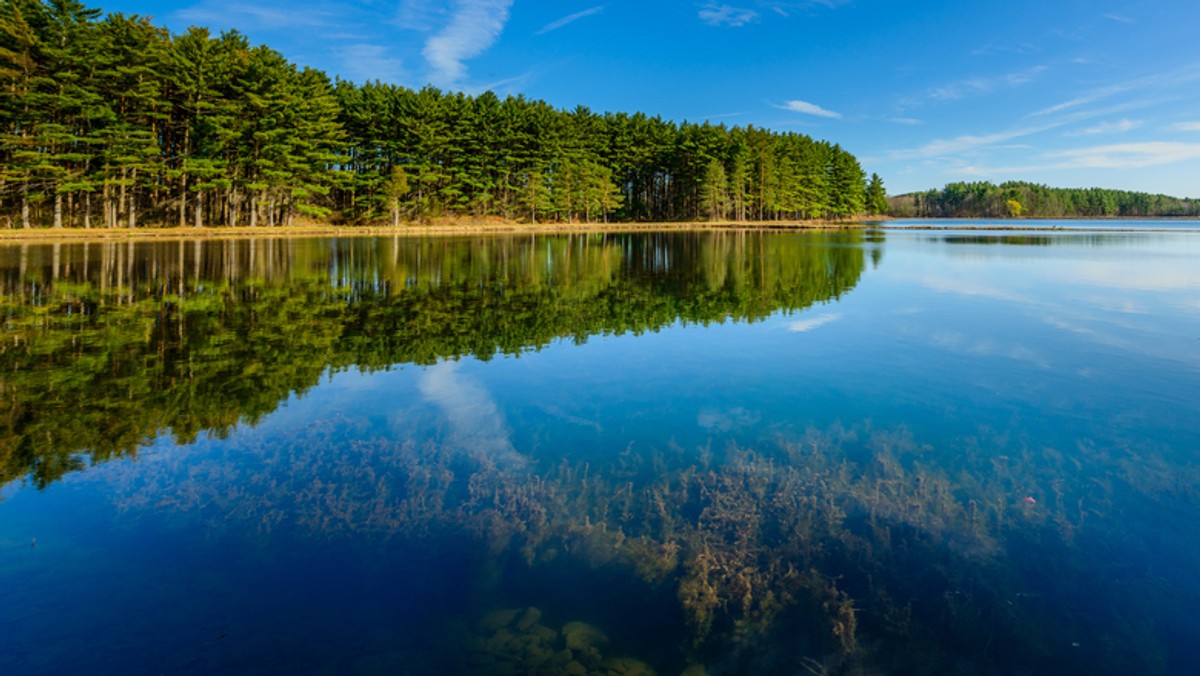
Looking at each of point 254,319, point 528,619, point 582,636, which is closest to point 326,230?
point 254,319

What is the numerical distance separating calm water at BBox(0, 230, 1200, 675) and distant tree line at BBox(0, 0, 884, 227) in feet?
146

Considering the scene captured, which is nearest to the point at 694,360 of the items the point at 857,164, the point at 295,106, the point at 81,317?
the point at 81,317

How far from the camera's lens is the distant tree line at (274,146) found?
43469 mm

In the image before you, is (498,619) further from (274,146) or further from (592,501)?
(274,146)

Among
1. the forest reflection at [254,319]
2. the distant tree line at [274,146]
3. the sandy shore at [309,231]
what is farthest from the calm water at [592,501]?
the distant tree line at [274,146]

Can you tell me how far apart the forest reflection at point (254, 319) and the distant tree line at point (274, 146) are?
20.4 m

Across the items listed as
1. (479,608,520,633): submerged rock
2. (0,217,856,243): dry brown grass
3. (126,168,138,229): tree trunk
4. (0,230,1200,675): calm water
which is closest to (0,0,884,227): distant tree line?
(126,168,138,229): tree trunk

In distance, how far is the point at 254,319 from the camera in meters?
14.0

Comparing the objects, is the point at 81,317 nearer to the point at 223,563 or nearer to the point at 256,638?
the point at 223,563

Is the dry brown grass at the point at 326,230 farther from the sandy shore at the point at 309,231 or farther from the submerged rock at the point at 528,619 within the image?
the submerged rock at the point at 528,619

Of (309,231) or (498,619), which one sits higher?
(309,231)

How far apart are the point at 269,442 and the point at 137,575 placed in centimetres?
271

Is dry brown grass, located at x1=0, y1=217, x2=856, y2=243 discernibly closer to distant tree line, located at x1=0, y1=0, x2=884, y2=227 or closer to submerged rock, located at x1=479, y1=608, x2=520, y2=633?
distant tree line, located at x1=0, y1=0, x2=884, y2=227

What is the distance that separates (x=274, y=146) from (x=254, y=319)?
46271 mm
